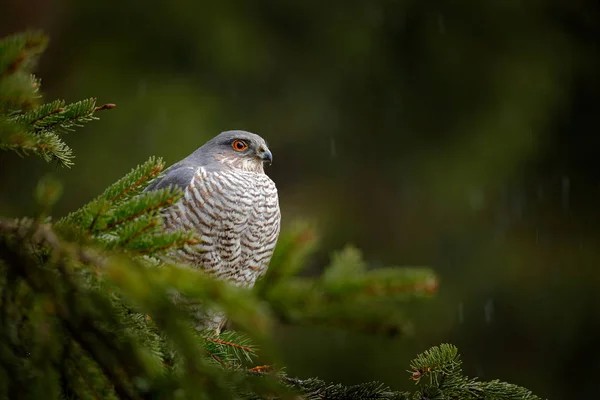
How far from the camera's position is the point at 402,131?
9.68m

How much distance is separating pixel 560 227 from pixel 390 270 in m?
9.20

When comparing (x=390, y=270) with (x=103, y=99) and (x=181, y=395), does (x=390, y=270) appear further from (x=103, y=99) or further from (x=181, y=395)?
(x=103, y=99)

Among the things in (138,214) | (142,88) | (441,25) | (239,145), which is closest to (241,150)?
(239,145)

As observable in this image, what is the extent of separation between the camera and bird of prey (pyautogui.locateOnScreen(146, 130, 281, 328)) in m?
2.72

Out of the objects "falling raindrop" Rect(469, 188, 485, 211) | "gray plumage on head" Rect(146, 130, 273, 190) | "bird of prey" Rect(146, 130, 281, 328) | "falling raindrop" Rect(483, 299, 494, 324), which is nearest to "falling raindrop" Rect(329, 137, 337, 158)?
"falling raindrop" Rect(469, 188, 485, 211)

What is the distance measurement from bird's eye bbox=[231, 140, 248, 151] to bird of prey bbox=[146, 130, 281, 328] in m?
0.16

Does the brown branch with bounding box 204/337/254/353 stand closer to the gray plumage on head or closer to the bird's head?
the gray plumage on head

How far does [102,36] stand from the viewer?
9.41 m

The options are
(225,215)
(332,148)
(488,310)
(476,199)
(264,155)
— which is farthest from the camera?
(332,148)

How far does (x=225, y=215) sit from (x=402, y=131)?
7.19m

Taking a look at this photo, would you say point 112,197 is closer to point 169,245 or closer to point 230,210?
point 169,245

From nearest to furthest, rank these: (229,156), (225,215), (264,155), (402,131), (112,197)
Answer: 1. (112,197)
2. (225,215)
3. (229,156)
4. (264,155)
5. (402,131)

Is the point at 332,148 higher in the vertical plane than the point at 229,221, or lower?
higher

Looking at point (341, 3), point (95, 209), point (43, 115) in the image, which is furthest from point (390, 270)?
point (341, 3)
